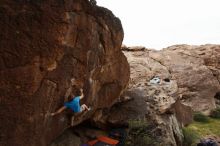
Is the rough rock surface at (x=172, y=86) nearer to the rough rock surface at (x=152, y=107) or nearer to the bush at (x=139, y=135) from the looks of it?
the rough rock surface at (x=152, y=107)

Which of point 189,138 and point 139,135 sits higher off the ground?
point 139,135

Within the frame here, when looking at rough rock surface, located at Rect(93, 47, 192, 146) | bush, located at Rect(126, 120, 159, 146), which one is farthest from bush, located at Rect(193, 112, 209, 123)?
bush, located at Rect(126, 120, 159, 146)

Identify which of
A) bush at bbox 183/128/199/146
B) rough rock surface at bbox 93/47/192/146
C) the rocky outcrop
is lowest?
bush at bbox 183/128/199/146

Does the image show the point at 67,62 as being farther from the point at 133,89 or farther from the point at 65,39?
the point at 133,89

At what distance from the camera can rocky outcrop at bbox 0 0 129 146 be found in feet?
30.9

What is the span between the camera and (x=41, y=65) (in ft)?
32.9

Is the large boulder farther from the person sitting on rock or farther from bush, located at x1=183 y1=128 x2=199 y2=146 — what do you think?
the person sitting on rock

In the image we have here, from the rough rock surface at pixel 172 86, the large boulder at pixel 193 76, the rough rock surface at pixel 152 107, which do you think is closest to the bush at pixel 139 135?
the rough rock surface at pixel 152 107

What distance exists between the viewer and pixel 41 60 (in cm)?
995

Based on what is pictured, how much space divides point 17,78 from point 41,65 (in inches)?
32.1

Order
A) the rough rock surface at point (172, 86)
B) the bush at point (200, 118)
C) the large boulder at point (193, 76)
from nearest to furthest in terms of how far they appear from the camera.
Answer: the rough rock surface at point (172, 86), the bush at point (200, 118), the large boulder at point (193, 76)

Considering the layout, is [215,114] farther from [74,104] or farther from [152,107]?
[74,104]

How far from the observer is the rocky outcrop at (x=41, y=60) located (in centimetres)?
941

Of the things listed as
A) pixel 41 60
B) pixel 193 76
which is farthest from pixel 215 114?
pixel 41 60
